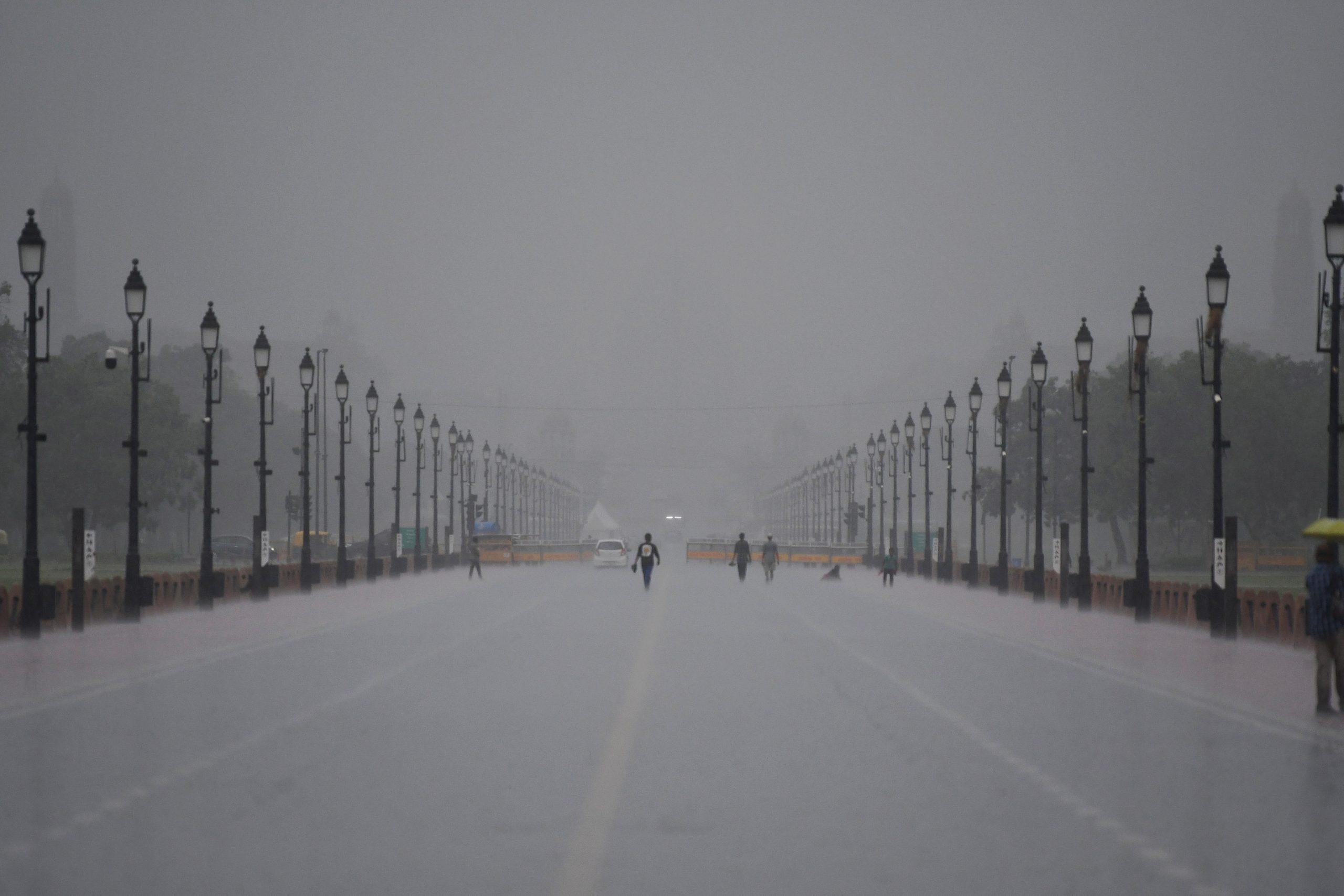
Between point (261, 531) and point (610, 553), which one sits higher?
point (261, 531)

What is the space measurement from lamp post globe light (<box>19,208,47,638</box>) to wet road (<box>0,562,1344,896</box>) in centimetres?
157

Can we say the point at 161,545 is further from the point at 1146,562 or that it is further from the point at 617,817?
the point at 617,817

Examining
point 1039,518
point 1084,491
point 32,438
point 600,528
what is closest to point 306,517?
point 1039,518

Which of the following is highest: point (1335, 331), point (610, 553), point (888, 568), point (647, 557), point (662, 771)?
point (1335, 331)

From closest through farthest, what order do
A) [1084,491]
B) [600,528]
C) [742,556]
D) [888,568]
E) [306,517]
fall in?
[1084,491] < [306,517] < [888,568] < [742,556] < [600,528]

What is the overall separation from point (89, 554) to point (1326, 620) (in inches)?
899

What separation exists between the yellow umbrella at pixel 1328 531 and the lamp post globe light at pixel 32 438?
19.3m

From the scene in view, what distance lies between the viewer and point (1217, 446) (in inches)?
1367

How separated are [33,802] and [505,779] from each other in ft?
9.84

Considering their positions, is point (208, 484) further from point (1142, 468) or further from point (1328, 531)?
point (1328, 531)

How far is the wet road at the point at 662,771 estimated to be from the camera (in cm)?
978

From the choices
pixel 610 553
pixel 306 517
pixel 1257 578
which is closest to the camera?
pixel 306 517

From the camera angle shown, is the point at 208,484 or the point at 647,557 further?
the point at 647,557

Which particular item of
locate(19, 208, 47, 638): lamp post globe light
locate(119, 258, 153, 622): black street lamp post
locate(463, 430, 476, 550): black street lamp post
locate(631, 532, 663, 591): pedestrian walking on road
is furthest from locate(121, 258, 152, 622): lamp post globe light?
locate(463, 430, 476, 550): black street lamp post
